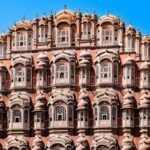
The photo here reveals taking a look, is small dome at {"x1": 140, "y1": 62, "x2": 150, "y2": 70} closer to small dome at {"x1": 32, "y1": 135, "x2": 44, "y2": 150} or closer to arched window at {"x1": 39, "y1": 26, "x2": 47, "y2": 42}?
arched window at {"x1": 39, "y1": 26, "x2": 47, "y2": 42}

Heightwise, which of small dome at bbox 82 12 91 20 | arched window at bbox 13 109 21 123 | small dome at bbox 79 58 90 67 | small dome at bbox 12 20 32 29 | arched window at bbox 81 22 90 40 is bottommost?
arched window at bbox 13 109 21 123

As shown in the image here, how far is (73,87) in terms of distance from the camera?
1996 inches

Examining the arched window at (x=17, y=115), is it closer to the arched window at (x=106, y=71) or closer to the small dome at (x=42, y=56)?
the small dome at (x=42, y=56)

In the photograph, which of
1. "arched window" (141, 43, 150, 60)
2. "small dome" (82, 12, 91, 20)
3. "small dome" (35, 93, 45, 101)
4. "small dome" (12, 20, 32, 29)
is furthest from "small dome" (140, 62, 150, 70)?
"small dome" (12, 20, 32, 29)

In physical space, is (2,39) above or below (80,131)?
above

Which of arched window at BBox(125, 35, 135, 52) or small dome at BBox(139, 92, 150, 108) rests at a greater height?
arched window at BBox(125, 35, 135, 52)

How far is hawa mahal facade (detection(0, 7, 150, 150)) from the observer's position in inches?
1935

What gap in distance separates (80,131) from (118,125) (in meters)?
3.00

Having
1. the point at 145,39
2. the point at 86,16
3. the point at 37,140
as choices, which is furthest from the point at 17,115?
the point at 145,39

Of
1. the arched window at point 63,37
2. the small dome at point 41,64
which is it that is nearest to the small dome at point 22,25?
the arched window at point 63,37

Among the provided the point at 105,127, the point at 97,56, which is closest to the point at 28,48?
the point at 97,56

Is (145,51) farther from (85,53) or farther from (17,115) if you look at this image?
(17,115)

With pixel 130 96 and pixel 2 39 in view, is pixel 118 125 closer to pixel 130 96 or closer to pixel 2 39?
pixel 130 96

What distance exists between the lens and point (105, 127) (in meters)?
49.1
